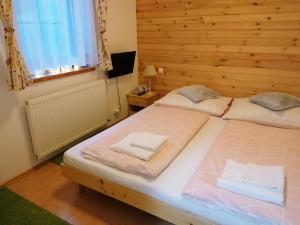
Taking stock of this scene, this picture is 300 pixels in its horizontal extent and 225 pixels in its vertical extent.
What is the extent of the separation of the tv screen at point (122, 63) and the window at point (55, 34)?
12.0 inches

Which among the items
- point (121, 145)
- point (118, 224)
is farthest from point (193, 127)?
point (118, 224)

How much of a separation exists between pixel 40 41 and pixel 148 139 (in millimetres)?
1476

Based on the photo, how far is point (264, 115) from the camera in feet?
7.77

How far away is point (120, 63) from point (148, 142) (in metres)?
1.72

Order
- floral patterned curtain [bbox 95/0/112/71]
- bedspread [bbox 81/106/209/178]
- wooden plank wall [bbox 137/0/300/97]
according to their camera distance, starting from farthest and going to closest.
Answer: floral patterned curtain [bbox 95/0/112/71], wooden plank wall [bbox 137/0/300/97], bedspread [bbox 81/106/209/178]

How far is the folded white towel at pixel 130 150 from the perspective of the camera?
1.69m

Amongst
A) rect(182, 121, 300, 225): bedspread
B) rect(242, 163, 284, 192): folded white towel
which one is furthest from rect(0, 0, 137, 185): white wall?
rect(242, 163, 284, 192): folded white towel

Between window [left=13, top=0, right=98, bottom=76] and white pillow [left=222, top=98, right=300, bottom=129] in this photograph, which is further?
white pillow [left=222, top=98, right=300, bottom=129]

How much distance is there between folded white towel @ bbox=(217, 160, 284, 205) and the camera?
1.30 meters

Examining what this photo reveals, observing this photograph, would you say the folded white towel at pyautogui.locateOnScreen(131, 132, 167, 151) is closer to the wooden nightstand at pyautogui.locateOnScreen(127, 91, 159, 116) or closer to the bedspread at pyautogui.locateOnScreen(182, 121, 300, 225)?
the bedspread at pyautogui.locateOnScreen(182, 121, 300, 225)

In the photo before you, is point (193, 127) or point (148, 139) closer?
point (148, 139)

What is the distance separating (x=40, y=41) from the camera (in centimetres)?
226

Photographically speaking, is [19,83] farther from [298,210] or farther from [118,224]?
[298,210]

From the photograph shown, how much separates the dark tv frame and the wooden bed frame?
160 cm
